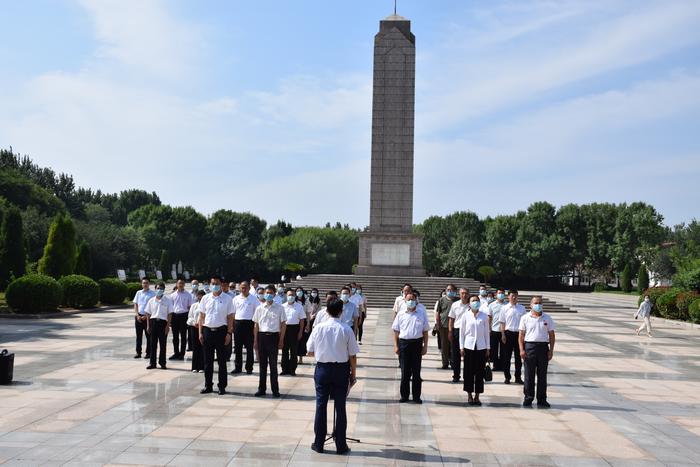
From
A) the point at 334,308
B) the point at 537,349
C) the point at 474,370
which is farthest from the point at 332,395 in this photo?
the point at 537,349

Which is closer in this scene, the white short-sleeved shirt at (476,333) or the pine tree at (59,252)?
the white short-sleeved shirt at (476,333)

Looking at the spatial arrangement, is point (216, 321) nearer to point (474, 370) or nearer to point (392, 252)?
point (474, 370)

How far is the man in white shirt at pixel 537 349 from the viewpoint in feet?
34.7

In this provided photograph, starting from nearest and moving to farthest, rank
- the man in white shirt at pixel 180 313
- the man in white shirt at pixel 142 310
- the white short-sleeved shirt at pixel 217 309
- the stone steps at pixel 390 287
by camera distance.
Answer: the white short-sleeved shirt at pixel 217 309 < the man in white shirt at pixel 142 310 < the man in white shirt at pixel 180 313 < the stone steps at pixel 390 287

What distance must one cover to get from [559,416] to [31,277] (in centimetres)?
2240

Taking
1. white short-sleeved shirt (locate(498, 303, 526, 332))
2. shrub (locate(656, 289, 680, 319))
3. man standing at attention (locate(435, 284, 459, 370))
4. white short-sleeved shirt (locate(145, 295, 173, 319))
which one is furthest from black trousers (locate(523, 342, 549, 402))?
shrub (locate(656, 289, 680, 319))

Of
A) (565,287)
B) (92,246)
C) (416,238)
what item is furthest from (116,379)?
(565,287)

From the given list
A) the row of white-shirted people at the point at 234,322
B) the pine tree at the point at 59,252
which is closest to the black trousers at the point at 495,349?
the row of white-shirted people at the point at 234,322

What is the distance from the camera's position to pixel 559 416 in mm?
9836

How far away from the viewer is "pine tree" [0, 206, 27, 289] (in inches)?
1282

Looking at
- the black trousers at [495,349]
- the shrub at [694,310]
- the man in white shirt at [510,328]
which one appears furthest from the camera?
the shrub at [694,310]

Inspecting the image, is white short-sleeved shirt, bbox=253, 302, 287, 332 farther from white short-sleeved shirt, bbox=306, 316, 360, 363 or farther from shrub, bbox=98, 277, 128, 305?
shrub, bbox=98, 277, 128, 305

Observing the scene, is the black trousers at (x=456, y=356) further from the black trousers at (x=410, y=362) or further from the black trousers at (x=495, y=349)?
the black trousers at (x=410, y=362)

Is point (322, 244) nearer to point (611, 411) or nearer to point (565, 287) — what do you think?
point (565, 287)
